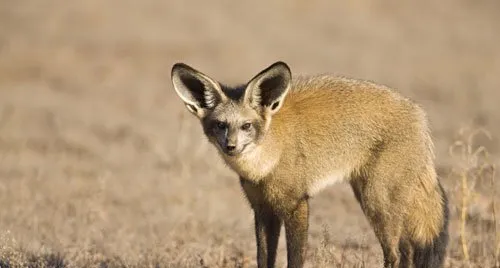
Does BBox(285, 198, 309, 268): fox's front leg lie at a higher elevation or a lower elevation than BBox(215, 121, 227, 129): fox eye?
lower

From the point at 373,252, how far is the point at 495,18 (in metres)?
22.8

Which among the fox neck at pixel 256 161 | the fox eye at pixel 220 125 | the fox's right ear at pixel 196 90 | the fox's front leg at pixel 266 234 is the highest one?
the fox's right ear at pixel 196 90

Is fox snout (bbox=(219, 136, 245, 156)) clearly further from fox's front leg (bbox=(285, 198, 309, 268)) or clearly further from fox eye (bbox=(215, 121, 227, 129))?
fox's front leg (bbox=(285, 198, 309, 268))

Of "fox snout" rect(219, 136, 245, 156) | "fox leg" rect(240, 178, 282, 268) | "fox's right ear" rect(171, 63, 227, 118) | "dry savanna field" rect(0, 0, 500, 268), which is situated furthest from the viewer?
"dry savanna field" rect(0, 0, 500, 268)

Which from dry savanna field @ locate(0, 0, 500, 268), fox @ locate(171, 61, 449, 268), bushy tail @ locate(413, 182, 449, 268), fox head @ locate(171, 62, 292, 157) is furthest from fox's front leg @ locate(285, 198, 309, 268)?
bushy tail @ locate(413, 182, 449, 268)

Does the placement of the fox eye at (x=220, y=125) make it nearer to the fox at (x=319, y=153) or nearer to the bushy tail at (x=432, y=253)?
the fox at (x=319, y=153)

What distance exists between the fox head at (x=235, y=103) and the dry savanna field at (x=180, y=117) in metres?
1.05

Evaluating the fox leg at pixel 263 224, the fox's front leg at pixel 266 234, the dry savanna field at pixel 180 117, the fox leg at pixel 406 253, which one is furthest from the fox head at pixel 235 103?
the fox leg at pixel 406 253

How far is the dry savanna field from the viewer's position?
9.47m

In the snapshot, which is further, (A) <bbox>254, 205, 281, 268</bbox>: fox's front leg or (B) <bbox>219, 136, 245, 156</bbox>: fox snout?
(A) <bbox>254, 205, 281, 268</bbox>: fox's front leg

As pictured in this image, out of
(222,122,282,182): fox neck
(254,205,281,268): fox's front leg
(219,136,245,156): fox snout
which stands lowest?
(254,205,281,268): fox's front leg

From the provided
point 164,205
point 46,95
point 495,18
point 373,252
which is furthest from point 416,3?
point 373,252

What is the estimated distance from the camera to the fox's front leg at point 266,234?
7852 mm

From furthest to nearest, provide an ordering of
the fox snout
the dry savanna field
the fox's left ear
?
1. the dry savanna field
2. the fox's left ear
3. the fox snout
